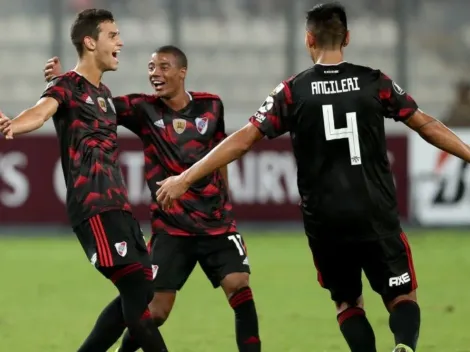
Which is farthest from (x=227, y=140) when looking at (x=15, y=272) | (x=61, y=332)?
(x=15, y=272)

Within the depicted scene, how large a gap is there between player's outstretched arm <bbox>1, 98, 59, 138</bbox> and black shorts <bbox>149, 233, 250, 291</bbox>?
1.35 metres

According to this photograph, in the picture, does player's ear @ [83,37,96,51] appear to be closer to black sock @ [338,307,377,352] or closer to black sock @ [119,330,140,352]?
black sock @ [119,330,140,352]

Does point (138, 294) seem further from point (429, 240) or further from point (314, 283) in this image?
point (429, 240)

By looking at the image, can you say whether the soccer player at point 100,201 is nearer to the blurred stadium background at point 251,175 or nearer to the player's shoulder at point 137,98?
the player's shoulder at point 137,98

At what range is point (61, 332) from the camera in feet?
29.1

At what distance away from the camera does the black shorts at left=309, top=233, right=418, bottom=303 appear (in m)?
6.11

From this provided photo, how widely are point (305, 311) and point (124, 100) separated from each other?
338cm

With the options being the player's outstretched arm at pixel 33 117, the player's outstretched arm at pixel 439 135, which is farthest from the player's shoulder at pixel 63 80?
the player's outstretched arm at pixel 439 135

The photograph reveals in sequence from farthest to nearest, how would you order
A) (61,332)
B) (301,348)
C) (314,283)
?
(314,283)
(61,332)
(301,348)

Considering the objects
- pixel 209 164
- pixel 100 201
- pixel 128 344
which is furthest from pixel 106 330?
pixel 209 164

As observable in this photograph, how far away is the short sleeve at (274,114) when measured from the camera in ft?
19.8

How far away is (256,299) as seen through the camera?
1078cm

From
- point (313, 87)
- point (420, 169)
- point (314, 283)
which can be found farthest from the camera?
point (420, 169)

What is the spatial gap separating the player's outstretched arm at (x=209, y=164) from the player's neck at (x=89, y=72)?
882mm
